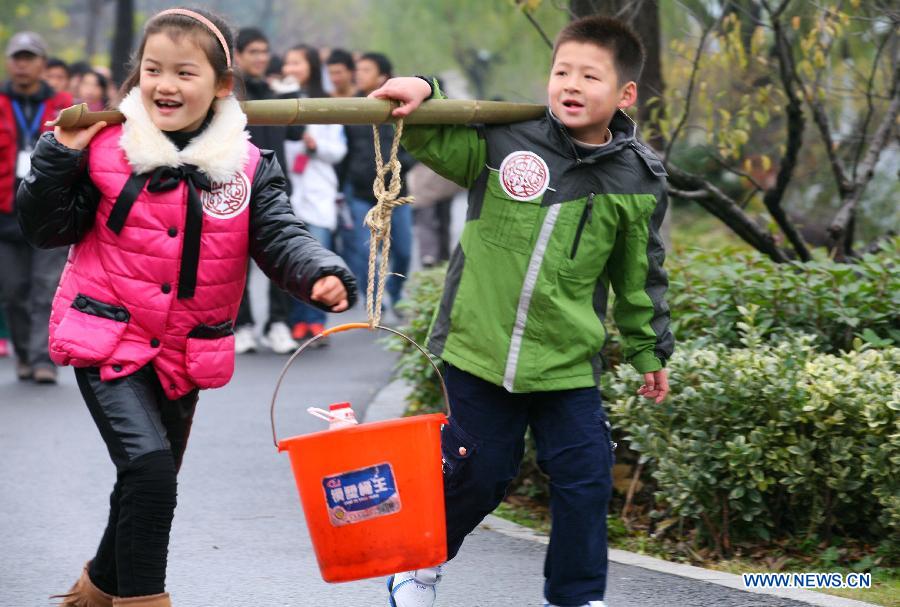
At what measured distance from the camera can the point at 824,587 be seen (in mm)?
4781

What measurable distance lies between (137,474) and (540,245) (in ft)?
4.13

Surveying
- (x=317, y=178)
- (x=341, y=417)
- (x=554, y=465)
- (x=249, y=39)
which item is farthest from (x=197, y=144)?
(x=249, y=39)

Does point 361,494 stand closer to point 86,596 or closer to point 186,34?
point 86,596

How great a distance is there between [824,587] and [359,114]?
2.31 metres

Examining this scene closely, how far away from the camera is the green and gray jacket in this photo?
397 cm

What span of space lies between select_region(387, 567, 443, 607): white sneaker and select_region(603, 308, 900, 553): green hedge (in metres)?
1.20

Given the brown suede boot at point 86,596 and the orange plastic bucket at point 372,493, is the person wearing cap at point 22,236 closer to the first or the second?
the brown suede boot at point 86,596

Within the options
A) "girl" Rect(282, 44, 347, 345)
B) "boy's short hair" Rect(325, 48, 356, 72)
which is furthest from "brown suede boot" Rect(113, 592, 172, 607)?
"boy's short hair" Rect(325, 48, 356, 72)

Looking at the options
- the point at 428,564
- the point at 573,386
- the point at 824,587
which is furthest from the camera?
the point at 824,587

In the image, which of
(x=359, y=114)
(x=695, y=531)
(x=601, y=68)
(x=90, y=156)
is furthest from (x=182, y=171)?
(x=695, y=531)

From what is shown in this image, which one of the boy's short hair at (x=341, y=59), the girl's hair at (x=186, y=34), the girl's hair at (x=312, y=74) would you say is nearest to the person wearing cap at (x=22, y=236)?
the girl's hair at (x=312, y=74)

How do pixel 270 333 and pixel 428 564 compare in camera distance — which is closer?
pixel 428 564

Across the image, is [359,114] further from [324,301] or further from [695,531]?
[695,531]

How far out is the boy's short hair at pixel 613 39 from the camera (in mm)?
4070
